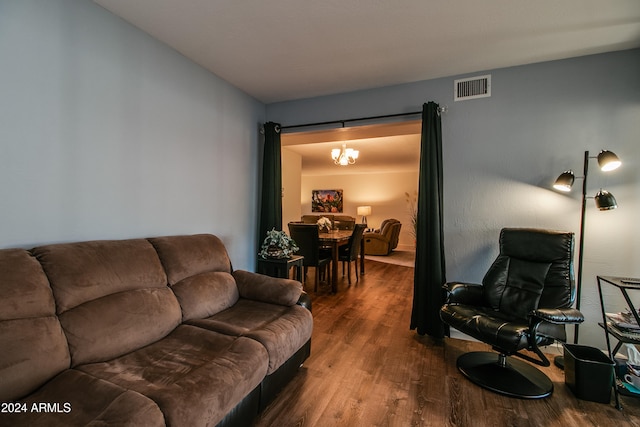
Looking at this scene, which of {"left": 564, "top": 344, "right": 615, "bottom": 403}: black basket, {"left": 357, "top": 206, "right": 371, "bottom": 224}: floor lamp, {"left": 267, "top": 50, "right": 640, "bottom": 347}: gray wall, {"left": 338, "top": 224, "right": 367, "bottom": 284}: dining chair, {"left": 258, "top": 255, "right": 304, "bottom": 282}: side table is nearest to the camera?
{"left": 564, "top": 344, "right": 615, "bottom": 403}: black basket

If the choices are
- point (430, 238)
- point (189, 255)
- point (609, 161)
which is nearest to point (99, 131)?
point (189, 255)

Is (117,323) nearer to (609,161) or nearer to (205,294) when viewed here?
(205,294)

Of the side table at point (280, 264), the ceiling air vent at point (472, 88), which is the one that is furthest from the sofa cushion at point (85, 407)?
the ceiling air vent at point (472, 88)

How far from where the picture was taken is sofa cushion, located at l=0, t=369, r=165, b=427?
985 mm

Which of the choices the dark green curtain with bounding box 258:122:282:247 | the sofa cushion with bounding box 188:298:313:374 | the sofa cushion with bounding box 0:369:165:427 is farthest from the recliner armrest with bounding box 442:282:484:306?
the sofa cushion with bounding box 0:369:165:427

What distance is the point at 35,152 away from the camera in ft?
5.13

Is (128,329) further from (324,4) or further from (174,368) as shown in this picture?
(324,4)

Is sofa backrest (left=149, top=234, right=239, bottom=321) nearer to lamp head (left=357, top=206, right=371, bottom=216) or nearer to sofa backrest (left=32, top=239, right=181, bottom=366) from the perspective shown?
sofa backrest (left=32, top=239, right=181, bottom=366)

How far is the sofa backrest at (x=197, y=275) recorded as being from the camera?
199 centimetres

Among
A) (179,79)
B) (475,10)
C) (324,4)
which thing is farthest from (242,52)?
(475,10)

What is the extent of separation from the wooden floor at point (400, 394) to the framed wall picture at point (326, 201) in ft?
21.9

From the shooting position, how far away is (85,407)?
1.06 metres

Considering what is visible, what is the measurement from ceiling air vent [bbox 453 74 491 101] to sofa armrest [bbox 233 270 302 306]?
2405mm

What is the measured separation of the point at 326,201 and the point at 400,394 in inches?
309
